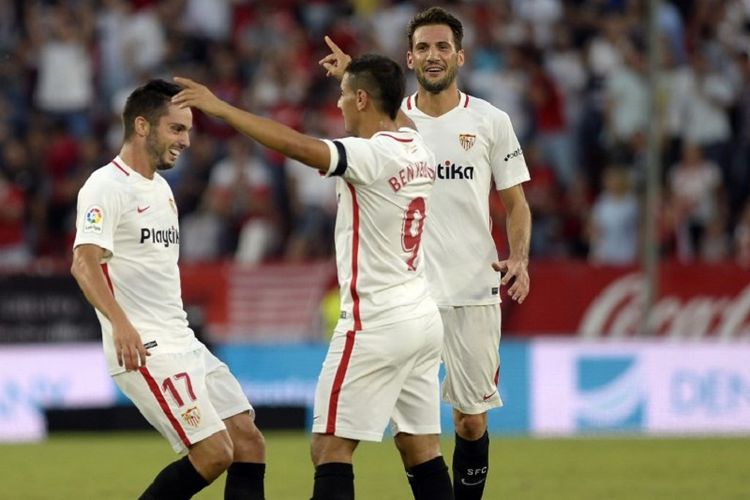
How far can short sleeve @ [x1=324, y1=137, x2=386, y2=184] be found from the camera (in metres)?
7.36

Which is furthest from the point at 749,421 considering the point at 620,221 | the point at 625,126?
the point at 625,126

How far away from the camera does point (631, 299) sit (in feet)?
57.2

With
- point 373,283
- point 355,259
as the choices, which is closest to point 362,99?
point 355,259

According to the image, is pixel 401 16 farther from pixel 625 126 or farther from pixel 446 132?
pixel 446 132

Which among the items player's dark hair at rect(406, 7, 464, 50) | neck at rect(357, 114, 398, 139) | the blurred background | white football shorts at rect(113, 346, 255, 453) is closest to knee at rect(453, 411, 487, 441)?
white football shorts at rect(113, 346, 255, 453)

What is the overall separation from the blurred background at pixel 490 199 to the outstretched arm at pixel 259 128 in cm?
884

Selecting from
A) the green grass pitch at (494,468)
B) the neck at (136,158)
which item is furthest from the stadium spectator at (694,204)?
the neck at (136,158)

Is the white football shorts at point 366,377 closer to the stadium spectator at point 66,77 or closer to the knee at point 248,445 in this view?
the knee at point 248,445

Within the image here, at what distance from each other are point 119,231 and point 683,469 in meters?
6.02

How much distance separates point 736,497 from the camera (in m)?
10.8

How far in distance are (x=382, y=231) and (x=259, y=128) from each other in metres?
0.82

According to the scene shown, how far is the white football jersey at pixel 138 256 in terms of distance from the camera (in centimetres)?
816

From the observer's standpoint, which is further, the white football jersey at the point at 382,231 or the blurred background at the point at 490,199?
the blurred background at the point at 490,199

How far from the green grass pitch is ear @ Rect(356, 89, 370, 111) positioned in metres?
4.05
